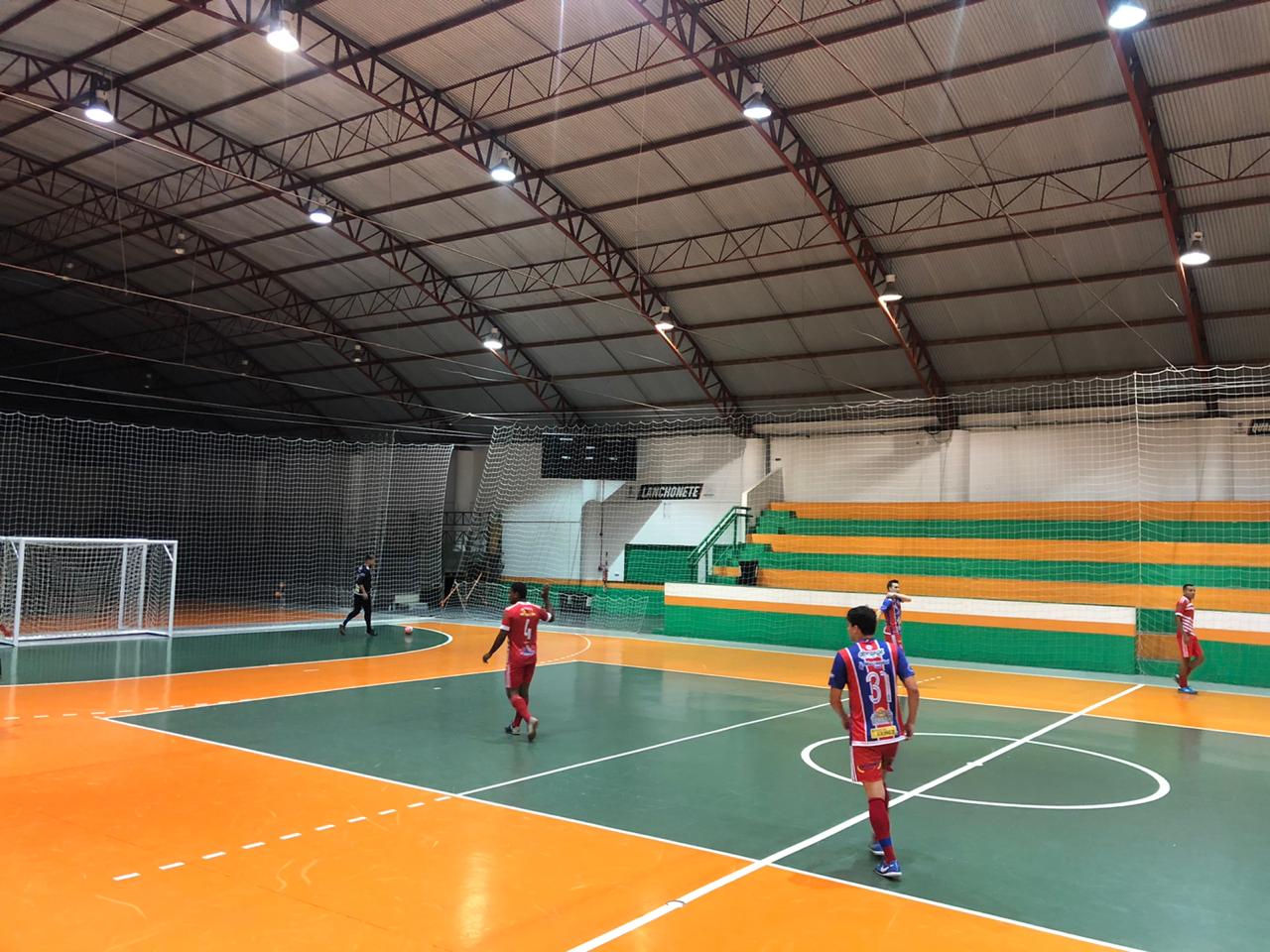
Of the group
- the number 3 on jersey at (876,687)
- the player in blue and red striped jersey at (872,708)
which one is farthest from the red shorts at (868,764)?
the number 3 on jersey at (876,687)

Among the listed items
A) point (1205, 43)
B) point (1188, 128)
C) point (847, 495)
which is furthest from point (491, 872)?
point (847, 495)

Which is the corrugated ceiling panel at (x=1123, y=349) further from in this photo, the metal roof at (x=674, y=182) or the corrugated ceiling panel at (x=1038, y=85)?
the corrugated ceiling panel at (x=1038, y=85)

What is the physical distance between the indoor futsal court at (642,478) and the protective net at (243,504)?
0.77 feet

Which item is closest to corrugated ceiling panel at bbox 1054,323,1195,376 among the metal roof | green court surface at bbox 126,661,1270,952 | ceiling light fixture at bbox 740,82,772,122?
the metal roof

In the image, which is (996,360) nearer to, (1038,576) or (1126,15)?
(1038,576)

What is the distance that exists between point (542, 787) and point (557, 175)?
778 inches

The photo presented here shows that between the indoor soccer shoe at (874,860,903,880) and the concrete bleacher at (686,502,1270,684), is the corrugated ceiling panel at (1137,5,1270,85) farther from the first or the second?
the indoor soccer shoe at (874,860,903,880)

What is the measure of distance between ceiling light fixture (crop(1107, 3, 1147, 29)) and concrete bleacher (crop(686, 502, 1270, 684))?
36.9 feet

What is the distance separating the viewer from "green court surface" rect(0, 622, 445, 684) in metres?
15.4

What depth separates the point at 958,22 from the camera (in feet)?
57.9

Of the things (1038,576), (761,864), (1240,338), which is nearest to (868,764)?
(761,864)

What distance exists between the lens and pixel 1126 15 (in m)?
13.3

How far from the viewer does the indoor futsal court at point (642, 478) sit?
6.55 metres

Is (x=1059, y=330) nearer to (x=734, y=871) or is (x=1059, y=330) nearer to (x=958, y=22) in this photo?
(x=958, y=22)
